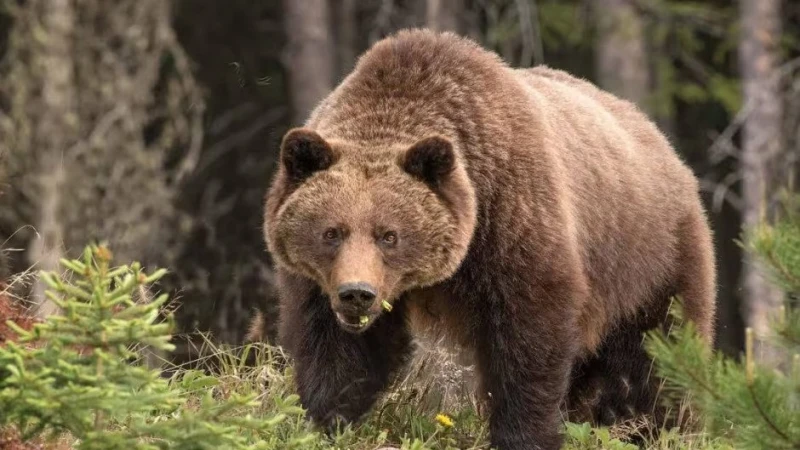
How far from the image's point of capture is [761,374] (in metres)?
4.01

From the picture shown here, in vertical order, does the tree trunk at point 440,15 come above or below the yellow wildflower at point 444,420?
below

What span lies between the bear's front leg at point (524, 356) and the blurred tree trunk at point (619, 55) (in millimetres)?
11647

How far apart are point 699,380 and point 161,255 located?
32.4 ft

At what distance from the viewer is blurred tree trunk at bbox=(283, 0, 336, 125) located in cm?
1825

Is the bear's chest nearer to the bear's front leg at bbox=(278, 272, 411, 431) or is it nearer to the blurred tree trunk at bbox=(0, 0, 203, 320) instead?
the bear's front leg at bbox=(278, 272, 411, 431)

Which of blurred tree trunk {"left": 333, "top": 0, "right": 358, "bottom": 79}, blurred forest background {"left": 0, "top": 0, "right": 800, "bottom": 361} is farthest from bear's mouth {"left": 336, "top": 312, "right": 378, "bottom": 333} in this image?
blurred tree trunk {"left": 333, "top": 0, "right": 358, "bottom": 79}

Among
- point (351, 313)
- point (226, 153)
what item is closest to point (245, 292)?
point (351, 313)

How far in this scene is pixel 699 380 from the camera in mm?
4148

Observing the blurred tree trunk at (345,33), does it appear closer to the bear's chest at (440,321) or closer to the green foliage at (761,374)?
the bear's chest at (440,321)

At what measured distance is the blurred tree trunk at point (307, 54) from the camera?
59.9ft

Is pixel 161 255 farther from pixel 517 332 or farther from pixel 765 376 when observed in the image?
pixel 765 376

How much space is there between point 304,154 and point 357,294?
2.45ft

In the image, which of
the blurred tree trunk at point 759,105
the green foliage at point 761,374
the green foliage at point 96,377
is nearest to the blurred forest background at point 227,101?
the blurred tree trunk at point 759,105

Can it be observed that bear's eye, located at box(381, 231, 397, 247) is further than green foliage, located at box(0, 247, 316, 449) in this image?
Yes
